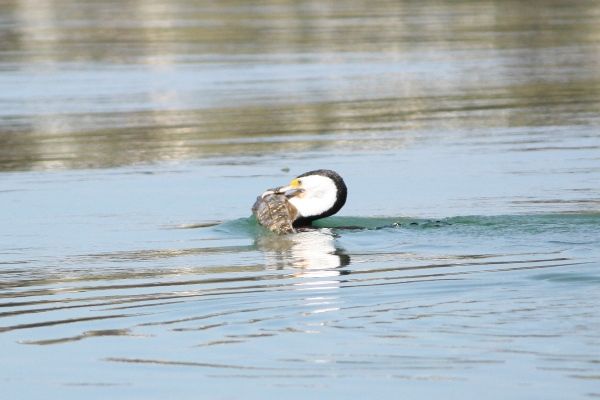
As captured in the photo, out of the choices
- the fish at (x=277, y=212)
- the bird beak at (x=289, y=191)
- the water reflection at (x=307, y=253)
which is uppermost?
the bird beak at (x=289, y=191)

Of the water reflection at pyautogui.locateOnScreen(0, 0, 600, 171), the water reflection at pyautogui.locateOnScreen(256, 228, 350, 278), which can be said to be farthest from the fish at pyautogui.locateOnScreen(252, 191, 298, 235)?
the water reflection at pyautogui.locateOnScreen(0, 0, 600, 171)

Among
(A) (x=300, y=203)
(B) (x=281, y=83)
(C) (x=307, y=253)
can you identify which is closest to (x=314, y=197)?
(A) (x=300, y=203)

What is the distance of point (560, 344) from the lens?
8070 millimetres

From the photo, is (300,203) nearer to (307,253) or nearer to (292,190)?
(292,190)

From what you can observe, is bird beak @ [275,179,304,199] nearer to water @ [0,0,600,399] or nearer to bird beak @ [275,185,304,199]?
bird beak @ [275,185,304,199]

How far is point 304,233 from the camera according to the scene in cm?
1292

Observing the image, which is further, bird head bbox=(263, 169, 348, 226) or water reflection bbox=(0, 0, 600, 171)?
water reflection bbox=(0, 0, 600, 171)

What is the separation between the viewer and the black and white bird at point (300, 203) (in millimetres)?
12875

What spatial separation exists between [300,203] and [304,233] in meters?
0.25

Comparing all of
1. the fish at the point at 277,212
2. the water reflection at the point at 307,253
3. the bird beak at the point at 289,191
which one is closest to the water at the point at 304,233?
the water reflection at the point at 307,253

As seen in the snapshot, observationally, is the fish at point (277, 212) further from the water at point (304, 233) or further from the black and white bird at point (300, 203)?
the water at point (304, 233)

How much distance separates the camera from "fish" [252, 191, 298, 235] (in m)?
12.9

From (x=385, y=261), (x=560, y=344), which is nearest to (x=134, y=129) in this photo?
(x=385, y=261)

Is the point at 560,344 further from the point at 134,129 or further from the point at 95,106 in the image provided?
the point at 95,106
